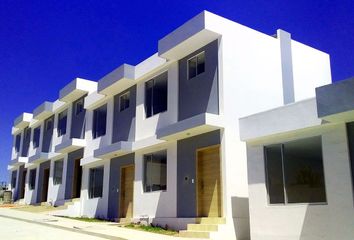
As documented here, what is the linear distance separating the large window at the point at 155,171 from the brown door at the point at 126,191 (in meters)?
1.52

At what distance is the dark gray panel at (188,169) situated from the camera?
628 inches

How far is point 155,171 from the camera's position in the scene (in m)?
18.9

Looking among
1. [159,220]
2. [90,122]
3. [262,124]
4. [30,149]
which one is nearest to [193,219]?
[159,220]

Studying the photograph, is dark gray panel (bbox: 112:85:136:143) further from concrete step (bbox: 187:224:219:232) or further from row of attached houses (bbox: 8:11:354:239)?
concrete step (bbox: 187:224:219:232)

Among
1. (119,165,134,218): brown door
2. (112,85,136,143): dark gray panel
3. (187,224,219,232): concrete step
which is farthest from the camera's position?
(112,85,136,143): dark gray panel

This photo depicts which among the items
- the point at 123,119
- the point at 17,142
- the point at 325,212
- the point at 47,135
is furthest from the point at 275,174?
the point at 17,142

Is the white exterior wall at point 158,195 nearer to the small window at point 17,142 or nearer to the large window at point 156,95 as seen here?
the large window at point 156,95

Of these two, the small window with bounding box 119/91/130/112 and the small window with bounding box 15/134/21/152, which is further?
the small window with bounding box 15/134/21/152

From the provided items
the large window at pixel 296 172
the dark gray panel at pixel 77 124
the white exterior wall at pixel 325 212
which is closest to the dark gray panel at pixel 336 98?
the white exterior wall at pixel 325 212

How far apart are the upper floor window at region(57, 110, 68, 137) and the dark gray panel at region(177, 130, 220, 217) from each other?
49.3ft

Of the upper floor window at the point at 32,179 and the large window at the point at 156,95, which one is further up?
the large window at the point at 156,95

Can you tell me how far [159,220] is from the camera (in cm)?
1755

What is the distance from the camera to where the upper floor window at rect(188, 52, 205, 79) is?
16.9m

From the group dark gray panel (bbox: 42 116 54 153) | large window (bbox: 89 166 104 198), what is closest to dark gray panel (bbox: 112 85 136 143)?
large window (bbox: 89 166 104 198)
